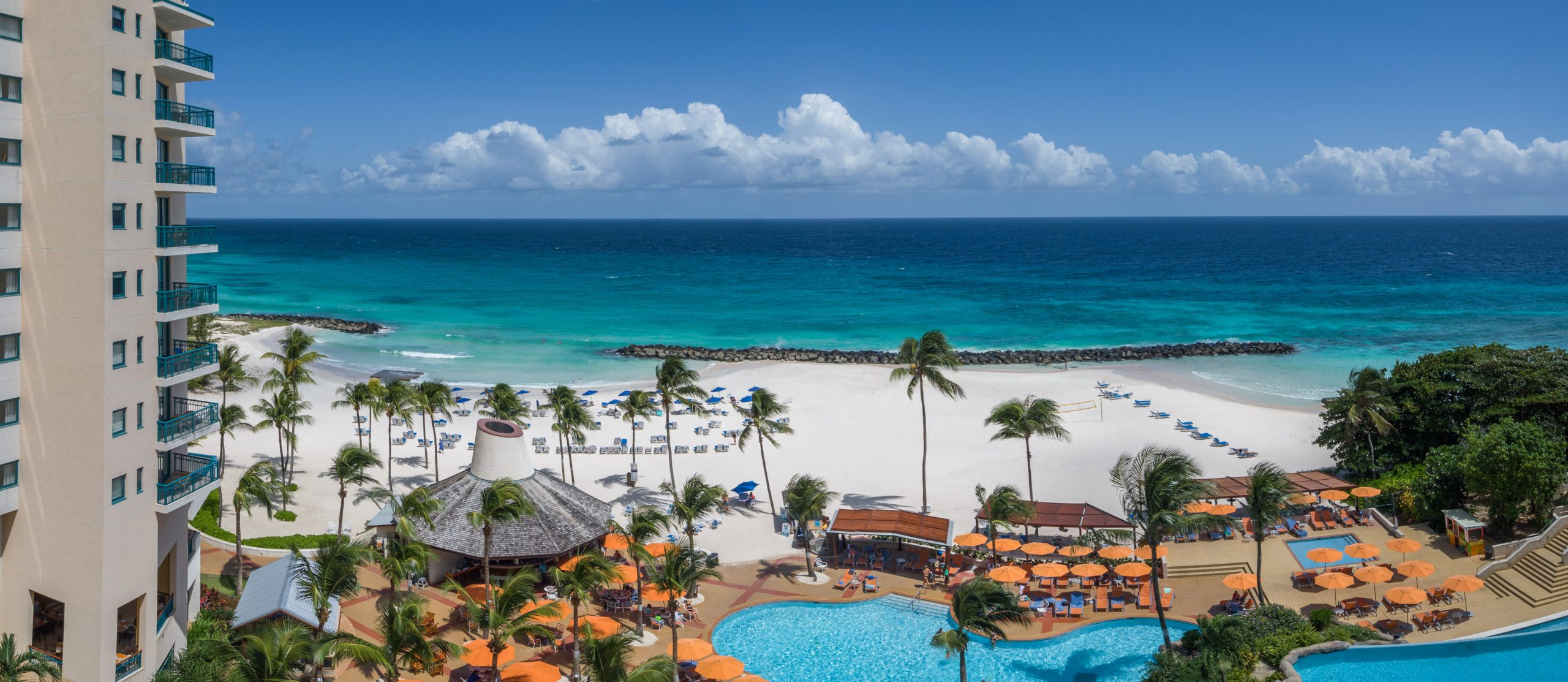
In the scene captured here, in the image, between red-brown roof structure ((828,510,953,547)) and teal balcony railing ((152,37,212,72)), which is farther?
red-brown roof structure ((828,510,953,547))

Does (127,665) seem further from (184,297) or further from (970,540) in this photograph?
(970,540)

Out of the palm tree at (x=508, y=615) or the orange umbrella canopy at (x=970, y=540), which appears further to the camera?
the orange umbrella canopy at (x=970, y=540)

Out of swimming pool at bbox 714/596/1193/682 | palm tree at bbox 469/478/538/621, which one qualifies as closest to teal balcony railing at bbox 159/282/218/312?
palm tree at bbox 469/478/538/621

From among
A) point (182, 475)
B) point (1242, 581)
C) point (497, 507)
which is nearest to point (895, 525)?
point (1242, 581)

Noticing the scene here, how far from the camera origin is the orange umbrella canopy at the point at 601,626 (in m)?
26.4

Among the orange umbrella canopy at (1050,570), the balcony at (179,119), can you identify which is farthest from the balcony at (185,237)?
the orange umbrella canopy at (1050,570)

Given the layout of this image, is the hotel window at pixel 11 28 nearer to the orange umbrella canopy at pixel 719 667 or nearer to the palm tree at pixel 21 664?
the palm tree at pixel 21 664

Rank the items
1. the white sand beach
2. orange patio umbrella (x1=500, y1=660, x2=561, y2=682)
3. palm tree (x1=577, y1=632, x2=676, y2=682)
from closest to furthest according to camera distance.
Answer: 1. palm tree (x1=577, y1=632, x2=676, y2=682)
2. orange patio umbrella (x1=500, y1=660, x2=561, y2=682)
3. the white sand beach

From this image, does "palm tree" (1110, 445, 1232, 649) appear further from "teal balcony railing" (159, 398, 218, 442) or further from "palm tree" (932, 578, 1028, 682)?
"teal balcony railing" (159, 398, 218, 442)

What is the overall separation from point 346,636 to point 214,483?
6.49 m

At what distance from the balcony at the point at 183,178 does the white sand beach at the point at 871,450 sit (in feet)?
58.1

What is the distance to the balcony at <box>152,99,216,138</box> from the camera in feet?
70.5

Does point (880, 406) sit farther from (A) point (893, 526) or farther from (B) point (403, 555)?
(B) point (403, 555)

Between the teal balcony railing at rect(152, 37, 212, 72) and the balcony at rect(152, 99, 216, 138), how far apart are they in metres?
0.95
